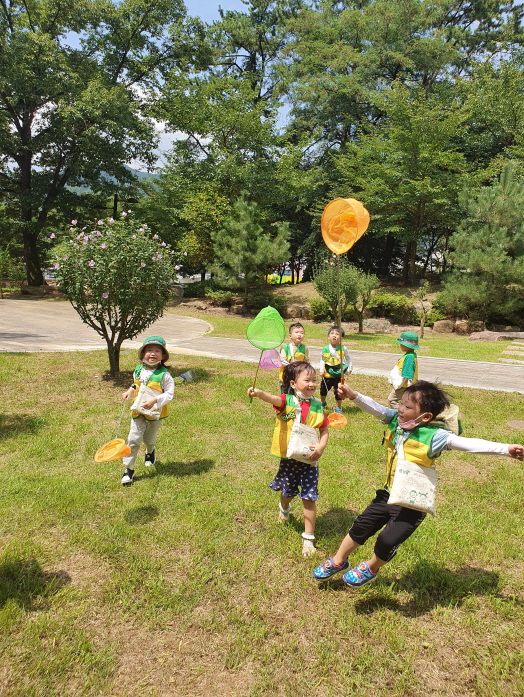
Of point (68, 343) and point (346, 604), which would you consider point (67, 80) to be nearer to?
point (68, 343)

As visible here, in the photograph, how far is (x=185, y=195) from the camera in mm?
25984

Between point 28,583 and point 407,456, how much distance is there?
2718mm

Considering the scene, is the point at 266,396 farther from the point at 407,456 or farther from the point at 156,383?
the point at 156,383

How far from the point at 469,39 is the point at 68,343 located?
110 ft

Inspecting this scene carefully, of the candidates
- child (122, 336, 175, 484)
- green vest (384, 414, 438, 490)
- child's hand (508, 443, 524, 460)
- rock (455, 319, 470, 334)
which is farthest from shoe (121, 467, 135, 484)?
rock (455, 319, 470, 334)

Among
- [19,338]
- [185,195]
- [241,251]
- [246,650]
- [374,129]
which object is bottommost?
[246,650]

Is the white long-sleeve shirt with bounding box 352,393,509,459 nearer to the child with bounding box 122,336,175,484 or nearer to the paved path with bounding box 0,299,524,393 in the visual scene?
the child with bounding box 122,336,175,484

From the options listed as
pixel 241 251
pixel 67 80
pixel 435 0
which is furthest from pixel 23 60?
pixel 435 0

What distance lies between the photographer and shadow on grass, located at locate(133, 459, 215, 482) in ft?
15.4

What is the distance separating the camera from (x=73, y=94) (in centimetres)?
2294

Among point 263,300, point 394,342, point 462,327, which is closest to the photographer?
point 394,342

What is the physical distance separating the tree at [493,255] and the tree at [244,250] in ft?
28.0

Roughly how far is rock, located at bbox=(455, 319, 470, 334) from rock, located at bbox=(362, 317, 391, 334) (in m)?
2.91

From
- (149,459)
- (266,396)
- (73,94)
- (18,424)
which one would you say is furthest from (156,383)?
(73,94)
